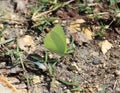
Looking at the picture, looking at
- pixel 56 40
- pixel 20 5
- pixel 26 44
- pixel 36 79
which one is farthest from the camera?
pixel 20 5

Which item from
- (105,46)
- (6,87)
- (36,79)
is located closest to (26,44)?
(36,79)

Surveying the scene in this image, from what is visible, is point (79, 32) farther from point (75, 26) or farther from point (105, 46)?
point (105, 46)

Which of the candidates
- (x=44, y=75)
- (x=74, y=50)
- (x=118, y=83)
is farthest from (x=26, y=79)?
(x=118, y=83)

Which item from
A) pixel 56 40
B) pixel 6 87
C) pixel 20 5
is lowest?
pixel 6 87

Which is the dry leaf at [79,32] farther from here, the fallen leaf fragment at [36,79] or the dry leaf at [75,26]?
the fallen leaf fragment at [36,79]

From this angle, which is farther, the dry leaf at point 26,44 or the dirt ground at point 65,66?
the dry leaf at point 26,44

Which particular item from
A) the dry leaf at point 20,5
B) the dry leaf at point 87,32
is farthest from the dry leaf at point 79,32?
the dry leaf at point 20,5

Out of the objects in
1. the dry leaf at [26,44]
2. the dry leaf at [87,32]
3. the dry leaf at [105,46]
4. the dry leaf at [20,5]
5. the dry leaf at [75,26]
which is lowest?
the dry leaf at [105,46]
